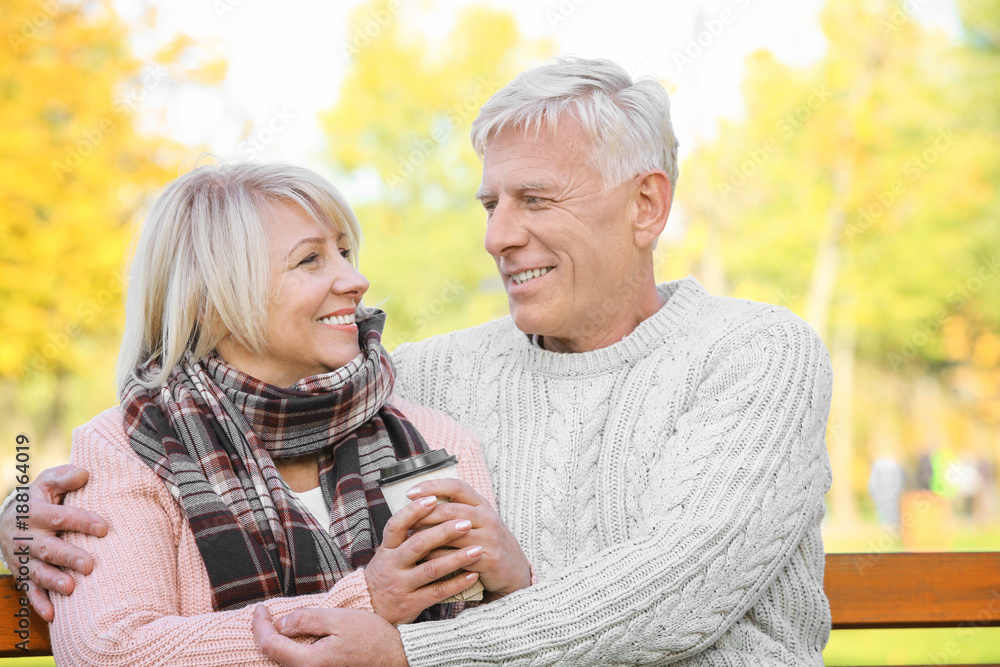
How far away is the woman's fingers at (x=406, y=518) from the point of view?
1.80 meters

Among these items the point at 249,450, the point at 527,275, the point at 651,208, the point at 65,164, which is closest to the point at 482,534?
the point at 249,450

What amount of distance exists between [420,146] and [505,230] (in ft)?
26.6

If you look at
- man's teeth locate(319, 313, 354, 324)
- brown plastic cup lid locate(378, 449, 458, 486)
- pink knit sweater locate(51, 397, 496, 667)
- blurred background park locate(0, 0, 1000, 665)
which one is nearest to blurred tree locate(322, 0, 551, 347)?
blurred background park locate(0, 0, 1000, 665)

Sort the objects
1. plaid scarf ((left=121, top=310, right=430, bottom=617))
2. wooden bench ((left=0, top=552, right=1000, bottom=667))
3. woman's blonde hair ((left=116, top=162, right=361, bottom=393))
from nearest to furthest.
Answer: plaid scarf ((left=121, top=310, right=430, bottom=617))
woman's blonde hair ((left=116, top=162, right=361, bottom=393))
wooden bench ((left=0, top=552, right=1000, bottom=667))

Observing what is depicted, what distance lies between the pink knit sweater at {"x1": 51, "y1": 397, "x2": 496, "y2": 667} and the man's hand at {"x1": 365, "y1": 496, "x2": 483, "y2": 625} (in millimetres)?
51

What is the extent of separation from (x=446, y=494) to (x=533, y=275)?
89cm

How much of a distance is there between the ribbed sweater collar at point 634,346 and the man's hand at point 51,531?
48.9 inches

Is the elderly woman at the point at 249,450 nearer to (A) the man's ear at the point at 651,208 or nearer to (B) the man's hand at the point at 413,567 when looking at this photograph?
(B) the man's hand at the point at 413,567

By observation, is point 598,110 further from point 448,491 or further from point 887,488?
point 887,488

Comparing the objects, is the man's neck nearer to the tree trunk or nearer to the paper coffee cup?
the paper coffee cup

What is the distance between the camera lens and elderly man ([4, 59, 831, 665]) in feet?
6.29

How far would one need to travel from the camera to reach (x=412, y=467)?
180cm

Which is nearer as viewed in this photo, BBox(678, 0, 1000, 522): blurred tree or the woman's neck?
the woman's neck

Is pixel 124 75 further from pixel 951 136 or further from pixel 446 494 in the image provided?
pixel 951 136
